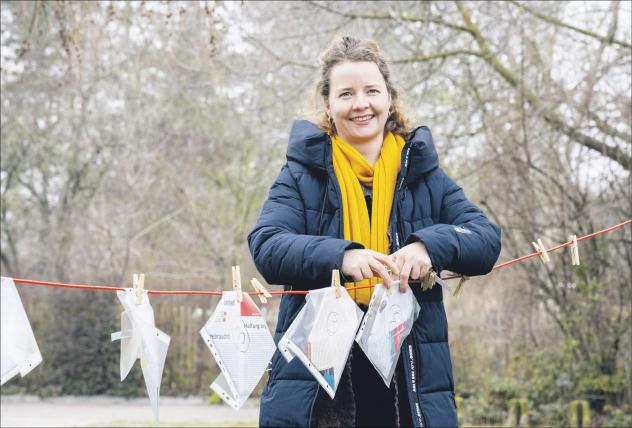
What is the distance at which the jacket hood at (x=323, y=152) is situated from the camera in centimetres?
266

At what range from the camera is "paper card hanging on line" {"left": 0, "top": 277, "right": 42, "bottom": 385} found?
7.93 feet

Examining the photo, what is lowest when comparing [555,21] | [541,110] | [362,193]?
[362,193]

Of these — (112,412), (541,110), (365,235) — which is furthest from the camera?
(112,412)

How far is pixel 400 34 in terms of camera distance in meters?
9.26

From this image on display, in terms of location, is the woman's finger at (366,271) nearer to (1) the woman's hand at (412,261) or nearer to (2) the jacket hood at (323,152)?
(1) the woman's hand at (412,261)

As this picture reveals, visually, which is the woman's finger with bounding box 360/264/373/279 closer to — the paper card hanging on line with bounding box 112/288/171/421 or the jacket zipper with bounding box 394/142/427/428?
the jacket zipper with bounding box 394/142/427/428

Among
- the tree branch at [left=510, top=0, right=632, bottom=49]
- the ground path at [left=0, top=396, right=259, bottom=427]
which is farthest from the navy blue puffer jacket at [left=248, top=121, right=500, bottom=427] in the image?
the ground path at [left=0, top=396, right=259, bottom=427]

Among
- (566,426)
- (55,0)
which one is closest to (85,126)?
(55,0)

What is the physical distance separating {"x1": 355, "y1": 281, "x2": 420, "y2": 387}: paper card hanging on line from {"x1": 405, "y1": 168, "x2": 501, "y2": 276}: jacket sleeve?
17 centimetres

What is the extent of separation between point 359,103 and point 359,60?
0.18m

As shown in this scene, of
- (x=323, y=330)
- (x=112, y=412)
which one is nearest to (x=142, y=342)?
(x=323, y=330)

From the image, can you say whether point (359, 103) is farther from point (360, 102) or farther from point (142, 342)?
point (142, 342)

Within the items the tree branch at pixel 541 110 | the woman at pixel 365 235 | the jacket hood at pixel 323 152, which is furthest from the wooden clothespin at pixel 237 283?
the tree branch at pixel 541 110

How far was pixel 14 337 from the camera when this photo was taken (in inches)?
96.2
